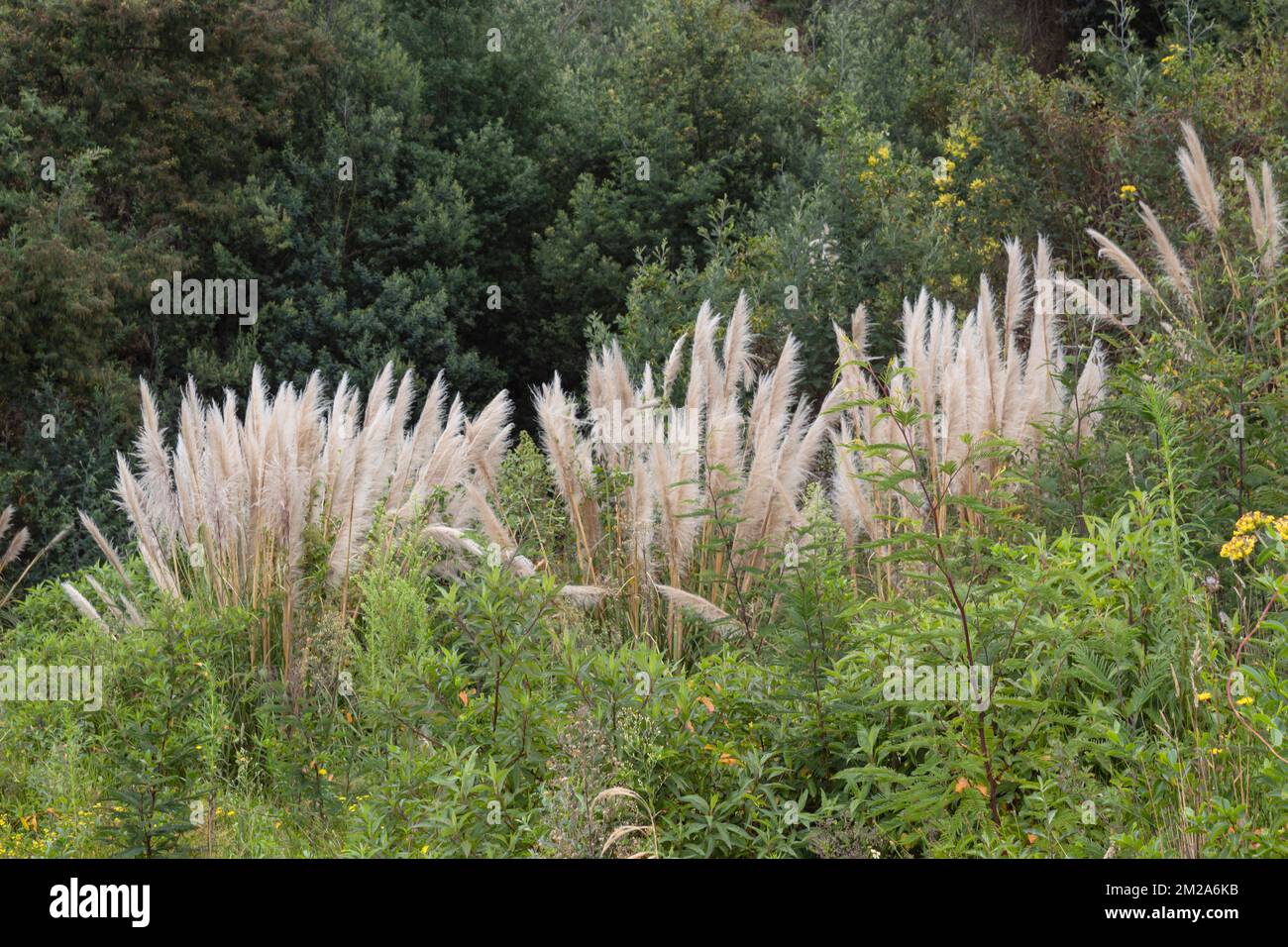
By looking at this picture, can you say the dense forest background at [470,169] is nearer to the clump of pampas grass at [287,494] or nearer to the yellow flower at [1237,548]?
the clump of pampas grass at [287,494]

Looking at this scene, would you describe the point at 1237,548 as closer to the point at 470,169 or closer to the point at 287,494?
the point at 287,494

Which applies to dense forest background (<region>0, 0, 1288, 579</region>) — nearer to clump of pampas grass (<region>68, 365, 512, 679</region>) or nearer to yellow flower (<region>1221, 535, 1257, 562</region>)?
clump of pampas grass (<region>68, 365, 512, 679</region>)

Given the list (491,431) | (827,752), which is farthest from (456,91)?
(827,752)

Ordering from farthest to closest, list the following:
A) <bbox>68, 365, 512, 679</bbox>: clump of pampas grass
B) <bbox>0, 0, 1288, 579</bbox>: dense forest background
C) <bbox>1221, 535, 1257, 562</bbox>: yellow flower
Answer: <bbox>0, 0, 1288, 579</bbox>: dense forest background → <bbox>68, 365, 512, 679</bbox>: clump of pampas grass → <bbox>1221, 535, 1257, 562</bbox>: yellow flower

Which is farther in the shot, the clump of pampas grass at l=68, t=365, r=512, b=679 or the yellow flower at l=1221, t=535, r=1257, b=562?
the clump of pampas grass at l=68, t=365, r=512, b=679

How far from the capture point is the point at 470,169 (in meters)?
18.4

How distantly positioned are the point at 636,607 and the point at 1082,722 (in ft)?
7.81

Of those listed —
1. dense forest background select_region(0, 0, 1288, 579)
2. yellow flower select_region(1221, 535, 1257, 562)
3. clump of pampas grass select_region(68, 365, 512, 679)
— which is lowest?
yellow flower select_region(1221, 535, 1257, 562)

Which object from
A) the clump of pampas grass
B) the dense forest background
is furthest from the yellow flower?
the dense forest background

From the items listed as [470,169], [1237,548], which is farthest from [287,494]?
[470,169]

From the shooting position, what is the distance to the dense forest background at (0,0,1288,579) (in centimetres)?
1271

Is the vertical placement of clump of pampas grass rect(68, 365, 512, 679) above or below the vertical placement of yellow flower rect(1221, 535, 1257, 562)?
above

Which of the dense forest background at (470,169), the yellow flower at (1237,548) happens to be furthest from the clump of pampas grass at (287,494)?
the dense forest background at (470,169)

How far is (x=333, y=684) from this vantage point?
5273 mm
